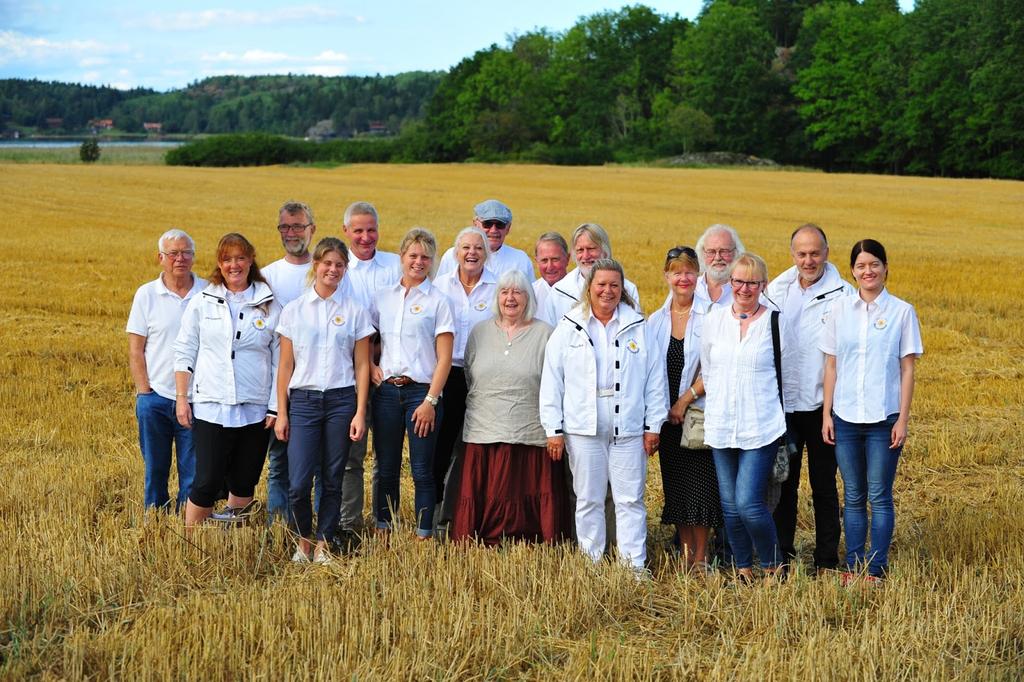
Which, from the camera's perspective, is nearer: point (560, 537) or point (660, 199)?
point (560, 537)

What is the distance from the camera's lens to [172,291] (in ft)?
22.5

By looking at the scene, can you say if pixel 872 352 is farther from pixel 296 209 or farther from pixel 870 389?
pixel 296 209

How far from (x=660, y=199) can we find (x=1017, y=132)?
107ft

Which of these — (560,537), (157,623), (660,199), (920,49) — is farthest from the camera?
(920,49)

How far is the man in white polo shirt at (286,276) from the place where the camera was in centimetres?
702

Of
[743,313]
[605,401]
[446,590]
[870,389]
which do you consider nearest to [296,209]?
[605,401]

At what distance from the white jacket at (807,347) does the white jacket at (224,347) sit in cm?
308

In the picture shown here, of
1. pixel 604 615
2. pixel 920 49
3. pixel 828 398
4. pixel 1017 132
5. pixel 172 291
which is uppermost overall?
pixel 920 49

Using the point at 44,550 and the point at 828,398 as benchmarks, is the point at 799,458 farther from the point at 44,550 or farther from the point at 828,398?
the point at 44,550

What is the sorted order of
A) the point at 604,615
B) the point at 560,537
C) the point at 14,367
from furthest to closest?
1. the point at 14,367
2. the point at 560,537
3. the point at 604,615

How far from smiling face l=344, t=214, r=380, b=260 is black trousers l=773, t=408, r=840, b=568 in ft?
9.59

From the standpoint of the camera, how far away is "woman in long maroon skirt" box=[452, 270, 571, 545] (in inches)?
254

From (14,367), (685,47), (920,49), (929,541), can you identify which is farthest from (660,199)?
(685,47)

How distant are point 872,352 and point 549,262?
6.87 ft
